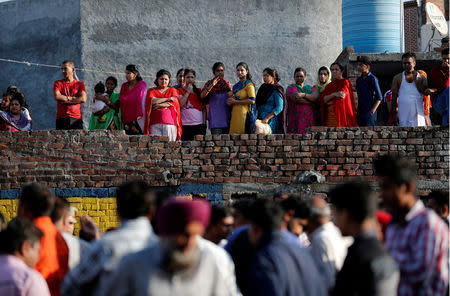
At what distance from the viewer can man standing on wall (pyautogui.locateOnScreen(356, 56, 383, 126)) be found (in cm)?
1089

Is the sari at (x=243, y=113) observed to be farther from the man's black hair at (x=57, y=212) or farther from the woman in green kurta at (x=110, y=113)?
the man's black hair at (x=57, y=212)

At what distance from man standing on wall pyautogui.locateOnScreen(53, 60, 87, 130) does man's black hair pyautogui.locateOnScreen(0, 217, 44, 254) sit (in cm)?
634

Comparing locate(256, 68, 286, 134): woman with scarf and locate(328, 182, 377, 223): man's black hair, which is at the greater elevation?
locate(256, 68, 286, 134): woman with scarf

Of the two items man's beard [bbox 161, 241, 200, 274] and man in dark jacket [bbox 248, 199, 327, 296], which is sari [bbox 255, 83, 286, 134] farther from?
man's beard [bbox 161, 241, 200, 274]

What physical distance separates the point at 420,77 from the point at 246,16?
25.3 feet

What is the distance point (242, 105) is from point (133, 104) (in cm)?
168

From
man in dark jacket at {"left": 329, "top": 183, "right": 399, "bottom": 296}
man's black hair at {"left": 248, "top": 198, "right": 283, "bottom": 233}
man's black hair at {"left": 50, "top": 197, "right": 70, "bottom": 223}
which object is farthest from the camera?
man's black hair at {"left": 50, "top": 197, "right": 70, "bottom": 223}

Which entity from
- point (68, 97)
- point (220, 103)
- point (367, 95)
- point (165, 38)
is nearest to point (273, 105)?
point (220, 103)

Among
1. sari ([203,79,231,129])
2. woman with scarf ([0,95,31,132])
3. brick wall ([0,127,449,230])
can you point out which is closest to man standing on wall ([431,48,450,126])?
brick wall ([0,127,449,230])

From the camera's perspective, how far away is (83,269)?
3.90 m

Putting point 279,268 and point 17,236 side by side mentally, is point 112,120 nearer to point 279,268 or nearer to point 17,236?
point 17,236

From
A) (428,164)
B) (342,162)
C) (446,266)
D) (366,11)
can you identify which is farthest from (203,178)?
(366,11)

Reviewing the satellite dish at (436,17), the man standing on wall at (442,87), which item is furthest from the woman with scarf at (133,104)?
the satellite dish at (436,17)

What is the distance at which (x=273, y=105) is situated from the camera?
1074 cm
